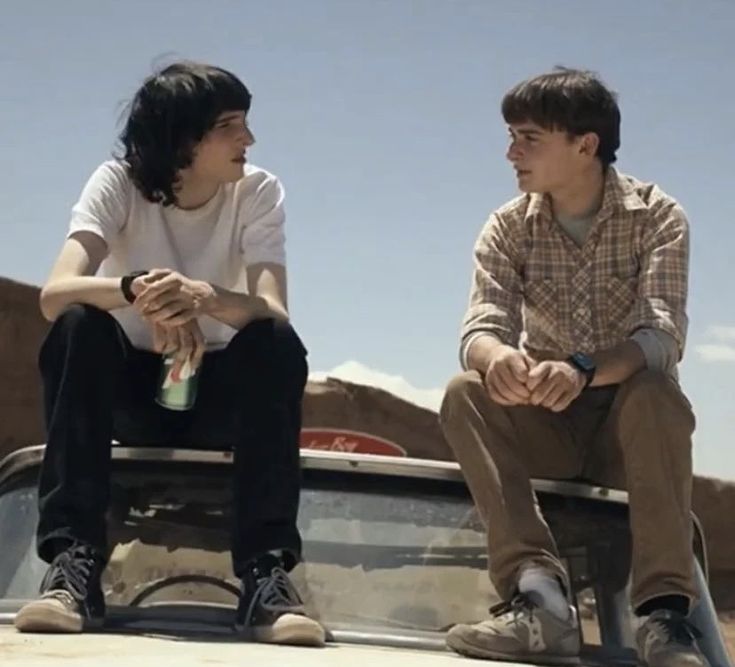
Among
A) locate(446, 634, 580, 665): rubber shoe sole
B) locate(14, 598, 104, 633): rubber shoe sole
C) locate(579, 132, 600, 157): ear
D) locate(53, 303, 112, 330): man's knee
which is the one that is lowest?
locate(446, 634, 580, 665): rubber shoe sole

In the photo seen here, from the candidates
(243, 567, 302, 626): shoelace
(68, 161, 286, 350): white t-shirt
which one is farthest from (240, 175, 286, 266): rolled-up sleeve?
(243, 567, 302, 626): shoelace

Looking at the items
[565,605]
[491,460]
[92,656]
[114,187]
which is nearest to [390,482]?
[491,460]

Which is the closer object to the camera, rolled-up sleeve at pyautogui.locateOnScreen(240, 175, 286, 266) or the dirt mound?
rolled-up sleeve at pyautogui.locateOnScreen(240, 175, 286, 266)

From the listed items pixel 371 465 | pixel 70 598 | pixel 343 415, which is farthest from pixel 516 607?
pixel 343 415

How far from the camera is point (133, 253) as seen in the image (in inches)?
124

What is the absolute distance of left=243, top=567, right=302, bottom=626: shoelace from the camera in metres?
2.54

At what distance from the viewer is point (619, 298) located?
3053 mm

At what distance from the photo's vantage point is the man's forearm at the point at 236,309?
112 inches

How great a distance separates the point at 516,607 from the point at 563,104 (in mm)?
1114

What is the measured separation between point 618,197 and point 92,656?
157 centimetres

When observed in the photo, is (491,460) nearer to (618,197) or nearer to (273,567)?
(273,567)

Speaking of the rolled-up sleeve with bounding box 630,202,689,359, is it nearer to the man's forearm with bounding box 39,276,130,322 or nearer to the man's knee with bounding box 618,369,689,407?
the man's knee with bounding box 618,369,689,407

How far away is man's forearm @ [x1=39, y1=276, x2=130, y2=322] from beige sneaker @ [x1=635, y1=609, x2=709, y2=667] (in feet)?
3.74

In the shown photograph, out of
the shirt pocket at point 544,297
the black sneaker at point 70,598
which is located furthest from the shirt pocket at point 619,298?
the black sneaker at point 70,598
